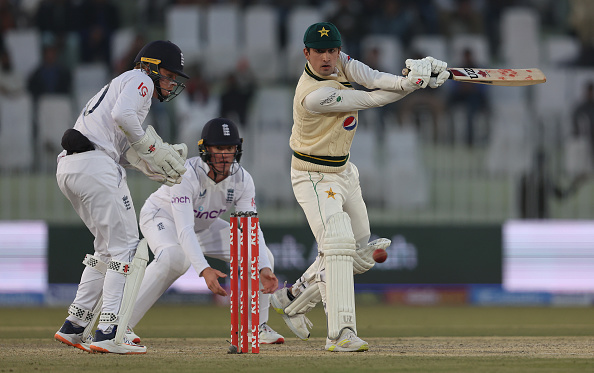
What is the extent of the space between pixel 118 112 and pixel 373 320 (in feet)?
14.3

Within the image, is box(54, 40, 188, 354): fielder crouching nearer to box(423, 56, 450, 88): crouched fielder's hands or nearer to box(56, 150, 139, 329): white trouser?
box(56, 150, 139, 329): white trouser

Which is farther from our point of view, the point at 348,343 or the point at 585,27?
the point at 585,27

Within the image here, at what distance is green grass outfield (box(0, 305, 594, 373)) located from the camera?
15.3 feet

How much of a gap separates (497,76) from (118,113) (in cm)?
250

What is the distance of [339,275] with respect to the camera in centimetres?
550

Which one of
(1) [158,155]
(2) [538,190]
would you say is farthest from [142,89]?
(2) [538,190]

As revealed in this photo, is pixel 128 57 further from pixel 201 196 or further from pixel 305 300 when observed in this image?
pixel 305 300

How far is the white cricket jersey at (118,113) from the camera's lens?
524 centimetres

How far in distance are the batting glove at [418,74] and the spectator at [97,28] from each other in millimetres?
8946

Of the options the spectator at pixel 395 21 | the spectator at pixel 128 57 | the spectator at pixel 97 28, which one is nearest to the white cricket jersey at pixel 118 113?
the spectator at pixel 128 57

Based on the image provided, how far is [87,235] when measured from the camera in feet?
36.0

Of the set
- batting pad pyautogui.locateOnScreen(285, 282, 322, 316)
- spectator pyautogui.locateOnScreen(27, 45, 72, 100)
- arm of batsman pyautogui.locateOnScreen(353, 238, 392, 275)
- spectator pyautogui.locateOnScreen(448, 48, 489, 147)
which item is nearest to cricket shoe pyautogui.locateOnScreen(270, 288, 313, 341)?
batting pad pyautogui.locateOnScreen(285, 282, 322, 316)

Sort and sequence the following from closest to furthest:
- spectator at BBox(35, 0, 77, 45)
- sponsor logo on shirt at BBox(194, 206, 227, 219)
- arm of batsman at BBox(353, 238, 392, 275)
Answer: arm of batsman at BBox(353, 238, 392, 275), sponsor logo on shirt at BBox(194, 206, 227, 219), spectator at BBox(35, 0, 77, 45)

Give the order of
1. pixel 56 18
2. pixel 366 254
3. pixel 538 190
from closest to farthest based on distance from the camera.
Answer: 1. pixel 366 254
2. pixel 538 190
3. pixel 56 18
